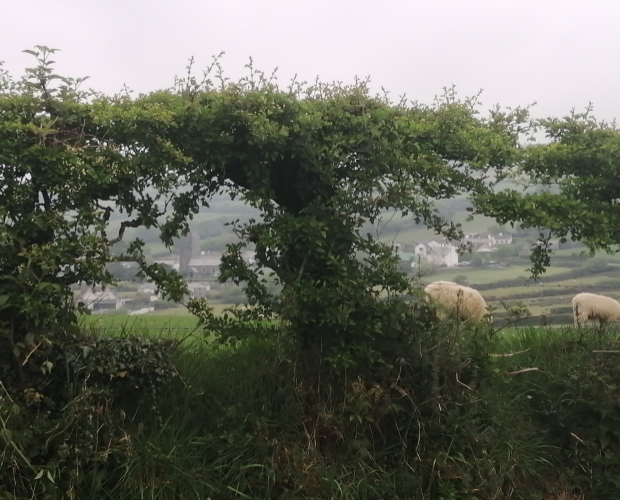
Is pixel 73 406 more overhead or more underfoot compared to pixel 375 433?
more overhead

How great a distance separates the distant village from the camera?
17.1 ft

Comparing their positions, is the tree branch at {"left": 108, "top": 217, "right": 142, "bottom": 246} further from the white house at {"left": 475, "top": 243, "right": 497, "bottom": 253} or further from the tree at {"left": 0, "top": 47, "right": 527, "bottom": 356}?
the white house at {"left": 475, "top": 243, "right": 497, "bottom": 253}

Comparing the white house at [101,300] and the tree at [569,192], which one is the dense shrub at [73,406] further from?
the tree at [569,192]

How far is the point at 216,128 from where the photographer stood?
512cm

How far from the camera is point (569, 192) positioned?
6.14 metres

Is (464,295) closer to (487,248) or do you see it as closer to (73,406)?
(487,248)

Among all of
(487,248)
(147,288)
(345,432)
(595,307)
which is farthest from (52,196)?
(595,307)

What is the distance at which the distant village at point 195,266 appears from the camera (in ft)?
17.1

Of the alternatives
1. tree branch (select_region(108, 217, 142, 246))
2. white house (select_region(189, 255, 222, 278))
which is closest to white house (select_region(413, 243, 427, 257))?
white house (select_region(189, 255, 222, 278))

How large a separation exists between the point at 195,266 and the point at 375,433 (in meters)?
2.05

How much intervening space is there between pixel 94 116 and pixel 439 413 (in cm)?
338

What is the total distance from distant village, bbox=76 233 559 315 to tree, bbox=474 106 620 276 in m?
0.46

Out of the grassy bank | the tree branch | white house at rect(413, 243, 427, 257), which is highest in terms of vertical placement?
the tree branch

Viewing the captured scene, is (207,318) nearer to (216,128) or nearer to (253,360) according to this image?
(253,360)
